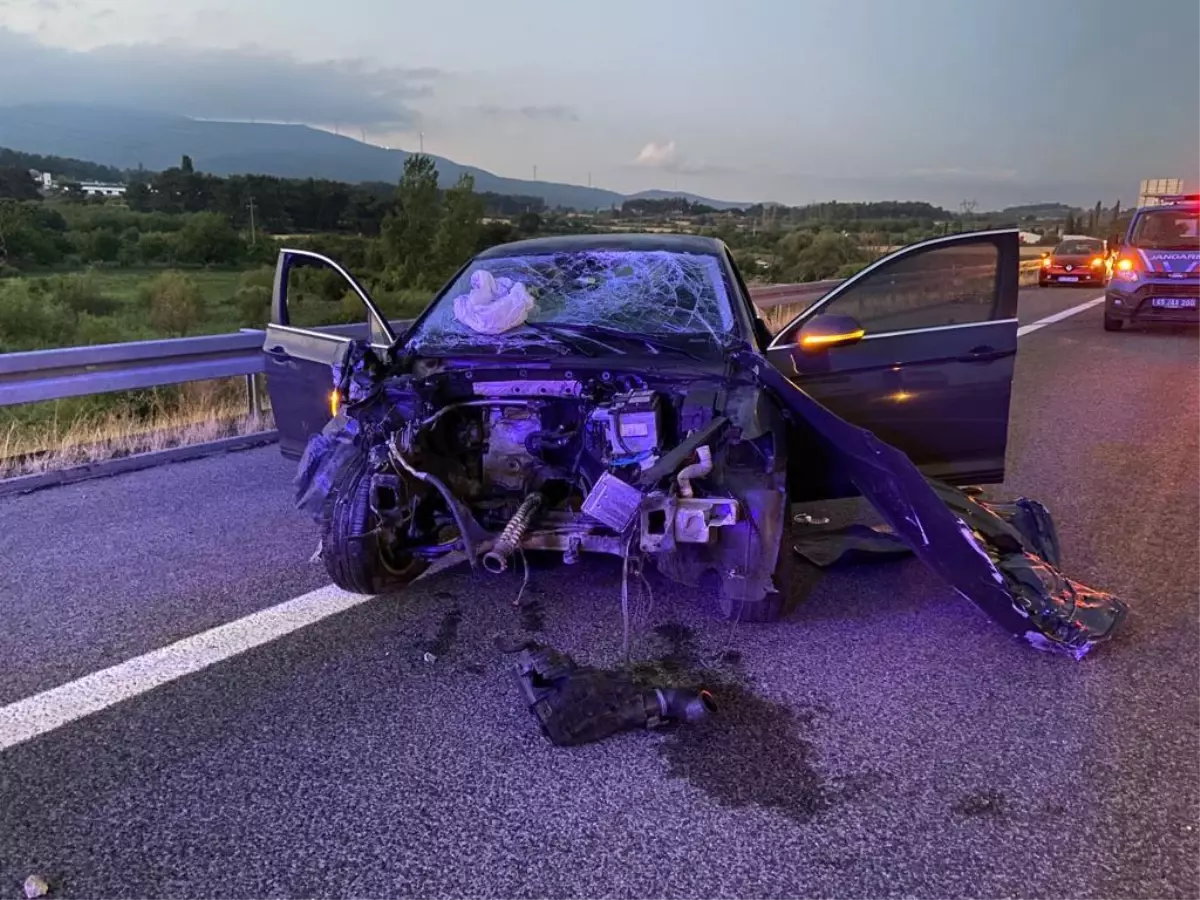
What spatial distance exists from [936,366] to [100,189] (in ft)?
166

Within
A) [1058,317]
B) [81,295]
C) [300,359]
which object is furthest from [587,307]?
[81,295]

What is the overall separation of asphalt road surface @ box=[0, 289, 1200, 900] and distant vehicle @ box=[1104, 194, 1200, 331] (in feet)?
36.4

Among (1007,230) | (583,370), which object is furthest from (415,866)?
(1007,230)

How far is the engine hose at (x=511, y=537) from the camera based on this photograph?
3771mm

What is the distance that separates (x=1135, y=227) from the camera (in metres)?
14.6

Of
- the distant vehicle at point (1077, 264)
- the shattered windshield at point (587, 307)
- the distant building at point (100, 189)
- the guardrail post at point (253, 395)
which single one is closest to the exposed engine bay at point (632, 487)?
the shattered windshield at point (587, 307)

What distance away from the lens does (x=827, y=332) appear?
4.52 meters

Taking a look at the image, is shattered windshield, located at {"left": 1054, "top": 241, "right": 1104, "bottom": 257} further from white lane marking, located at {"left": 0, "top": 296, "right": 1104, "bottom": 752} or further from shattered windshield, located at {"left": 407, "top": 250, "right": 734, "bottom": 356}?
white lane marking, located at {"left": 0, "top": 296, "right": 1104, "bottom": 752}

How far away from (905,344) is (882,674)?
1.99 metres

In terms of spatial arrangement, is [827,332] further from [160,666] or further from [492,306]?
[160,666]

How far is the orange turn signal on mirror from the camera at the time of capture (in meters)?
4.53

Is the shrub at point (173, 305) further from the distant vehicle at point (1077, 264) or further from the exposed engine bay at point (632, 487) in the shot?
the distant vehicle at point (1077, 264)

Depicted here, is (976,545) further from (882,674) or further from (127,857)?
(127,857)

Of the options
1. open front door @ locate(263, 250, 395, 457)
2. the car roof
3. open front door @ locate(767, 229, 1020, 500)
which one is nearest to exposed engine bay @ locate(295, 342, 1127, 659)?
open front door @ locate(767, 229, 1020, 500)
